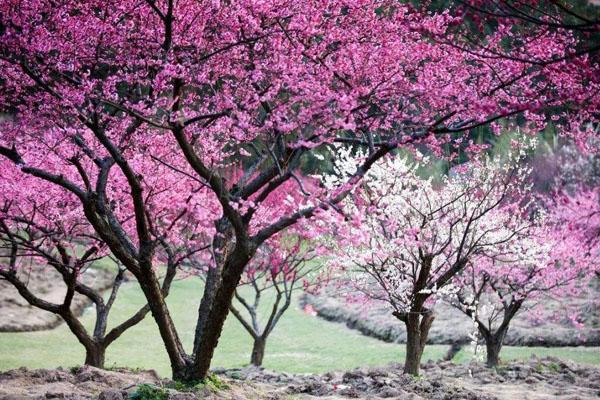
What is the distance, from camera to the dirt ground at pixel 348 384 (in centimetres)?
665

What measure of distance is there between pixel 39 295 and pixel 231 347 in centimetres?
598

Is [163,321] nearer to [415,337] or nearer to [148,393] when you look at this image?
[148,393]

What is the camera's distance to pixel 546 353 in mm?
14492

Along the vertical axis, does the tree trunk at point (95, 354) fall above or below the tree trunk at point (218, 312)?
below

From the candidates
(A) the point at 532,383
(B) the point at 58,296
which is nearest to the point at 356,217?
(A) the point at 532,383

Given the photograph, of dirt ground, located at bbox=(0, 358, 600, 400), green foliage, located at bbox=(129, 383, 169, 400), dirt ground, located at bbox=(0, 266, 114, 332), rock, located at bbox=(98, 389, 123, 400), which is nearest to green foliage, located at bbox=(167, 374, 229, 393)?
dirt ground, located at bbox=(0, 358, 600, 400)

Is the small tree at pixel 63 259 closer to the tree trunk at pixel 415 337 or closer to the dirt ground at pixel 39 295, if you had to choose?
the tree trunk at pixel 415 337

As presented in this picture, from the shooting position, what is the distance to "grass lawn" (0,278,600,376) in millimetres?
13930

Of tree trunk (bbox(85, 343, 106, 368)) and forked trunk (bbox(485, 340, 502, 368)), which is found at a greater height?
forked trunk (bbox(485, 340, 502, 368))

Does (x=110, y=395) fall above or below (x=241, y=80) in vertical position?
below

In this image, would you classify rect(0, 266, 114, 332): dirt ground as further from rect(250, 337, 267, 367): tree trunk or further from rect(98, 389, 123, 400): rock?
rect(98, 389, 123, 400): rock

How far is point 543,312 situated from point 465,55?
1277 cm

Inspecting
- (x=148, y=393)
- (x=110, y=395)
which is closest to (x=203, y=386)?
(x=148, y=393)

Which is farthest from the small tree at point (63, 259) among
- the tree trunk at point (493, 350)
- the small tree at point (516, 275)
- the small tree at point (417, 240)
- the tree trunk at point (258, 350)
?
the tree trunk at point (493, 350)
